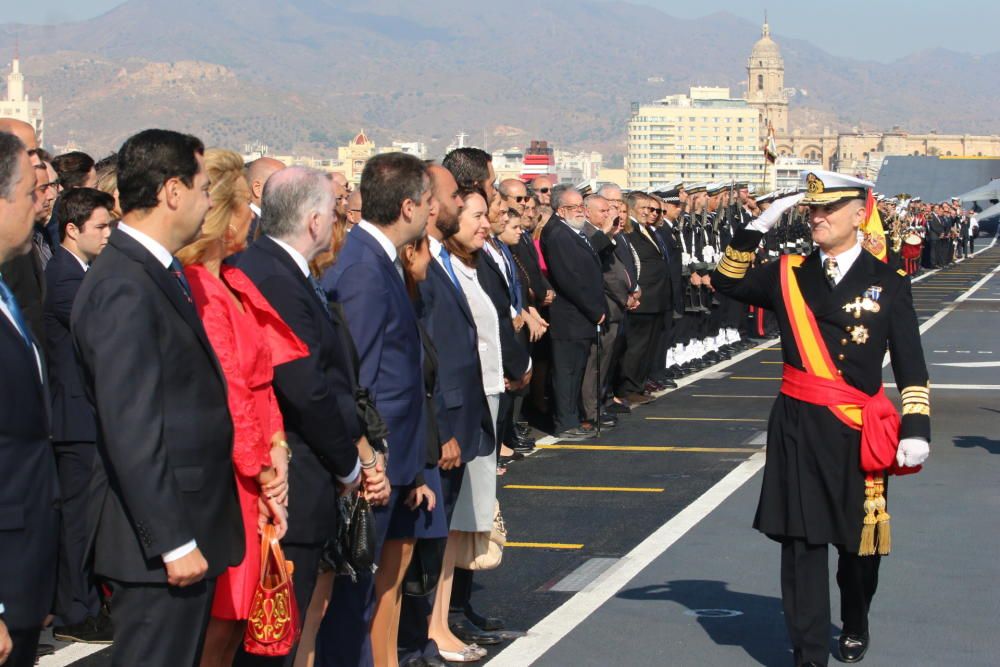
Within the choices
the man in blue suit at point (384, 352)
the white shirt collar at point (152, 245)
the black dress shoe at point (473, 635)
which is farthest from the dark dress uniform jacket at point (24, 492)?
the black dress shoe at point (473, 635)

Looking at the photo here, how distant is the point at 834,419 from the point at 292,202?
7.90 feet

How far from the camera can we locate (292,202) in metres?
5.36

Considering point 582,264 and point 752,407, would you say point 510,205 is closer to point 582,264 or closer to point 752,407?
point 582,264

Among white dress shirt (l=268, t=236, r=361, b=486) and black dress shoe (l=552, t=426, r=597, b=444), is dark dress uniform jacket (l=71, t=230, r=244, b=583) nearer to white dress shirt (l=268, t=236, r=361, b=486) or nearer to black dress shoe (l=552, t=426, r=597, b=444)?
white dress shirt (l=268, t=236, r=361, b=486)

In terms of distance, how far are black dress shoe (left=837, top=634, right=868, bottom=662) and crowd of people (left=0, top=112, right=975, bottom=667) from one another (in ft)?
4.86

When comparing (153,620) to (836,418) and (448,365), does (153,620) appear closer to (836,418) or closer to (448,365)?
(448,365)

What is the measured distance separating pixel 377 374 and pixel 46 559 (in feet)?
6.07

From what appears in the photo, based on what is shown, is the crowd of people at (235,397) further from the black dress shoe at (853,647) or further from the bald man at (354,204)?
the black dress shoe at (853,647)

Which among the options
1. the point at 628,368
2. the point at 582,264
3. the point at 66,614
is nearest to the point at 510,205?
the point at 582,264

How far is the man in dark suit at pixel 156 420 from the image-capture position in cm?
432

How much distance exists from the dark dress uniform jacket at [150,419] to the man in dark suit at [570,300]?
9.00m

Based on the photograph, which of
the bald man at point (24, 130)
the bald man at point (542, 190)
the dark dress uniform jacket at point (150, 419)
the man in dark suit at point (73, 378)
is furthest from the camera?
the bald man at point (542, 190)

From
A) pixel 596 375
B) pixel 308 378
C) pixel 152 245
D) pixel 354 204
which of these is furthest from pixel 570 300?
pixel 152 245

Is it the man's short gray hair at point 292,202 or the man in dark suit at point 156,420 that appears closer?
the man in dark suit at point 156,420
